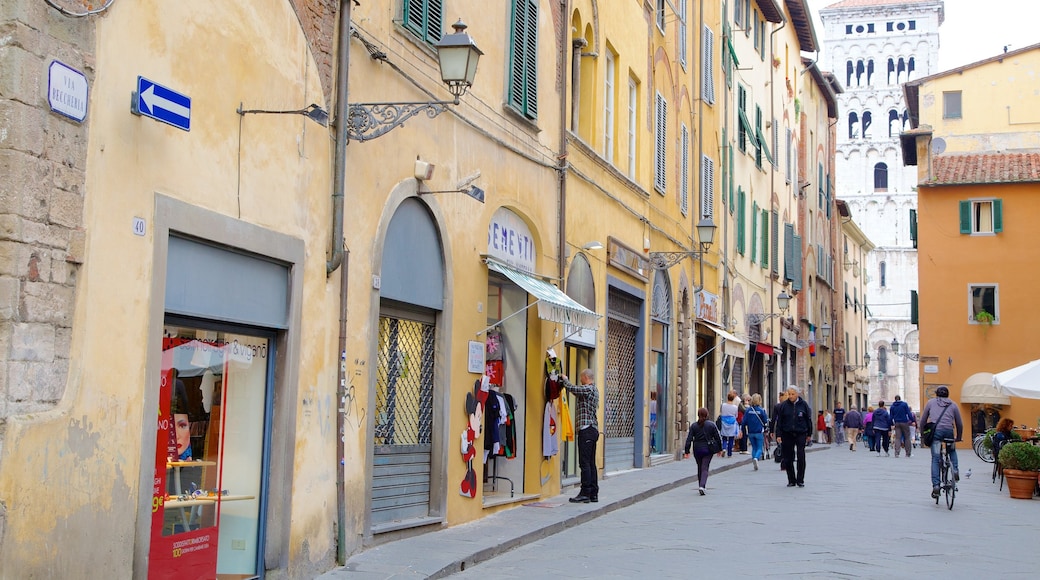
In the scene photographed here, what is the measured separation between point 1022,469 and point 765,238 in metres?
18.4

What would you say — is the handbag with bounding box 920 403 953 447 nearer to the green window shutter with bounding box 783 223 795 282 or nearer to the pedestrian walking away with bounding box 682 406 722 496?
the pedestrian walking away with bounding box 682 406 722 496

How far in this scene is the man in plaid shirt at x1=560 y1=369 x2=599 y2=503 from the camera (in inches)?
561

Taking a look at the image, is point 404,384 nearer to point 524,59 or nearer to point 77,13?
point 524,59

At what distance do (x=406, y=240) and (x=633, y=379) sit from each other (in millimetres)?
10432

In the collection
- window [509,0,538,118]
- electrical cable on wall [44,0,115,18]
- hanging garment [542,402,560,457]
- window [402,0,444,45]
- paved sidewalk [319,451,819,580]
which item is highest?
window [509,0,538,118]

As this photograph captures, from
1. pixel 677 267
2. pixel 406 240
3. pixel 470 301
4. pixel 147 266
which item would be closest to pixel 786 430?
pixel 677 267

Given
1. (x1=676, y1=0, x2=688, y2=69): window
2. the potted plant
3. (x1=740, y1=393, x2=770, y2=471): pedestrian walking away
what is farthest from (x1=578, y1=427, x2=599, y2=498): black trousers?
(x1=676, y1=0, x2=688, y2=69): window

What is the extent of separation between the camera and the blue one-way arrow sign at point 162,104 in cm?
667

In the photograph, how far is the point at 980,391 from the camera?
123 feet

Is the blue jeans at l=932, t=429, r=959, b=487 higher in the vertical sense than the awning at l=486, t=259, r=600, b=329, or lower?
lower

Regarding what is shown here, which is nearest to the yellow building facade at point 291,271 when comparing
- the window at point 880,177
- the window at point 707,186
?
the window at point 707,186

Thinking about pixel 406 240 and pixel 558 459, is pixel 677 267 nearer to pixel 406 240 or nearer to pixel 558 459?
pixel 558 459

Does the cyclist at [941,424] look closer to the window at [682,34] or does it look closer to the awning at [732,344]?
the awning at [732,344]

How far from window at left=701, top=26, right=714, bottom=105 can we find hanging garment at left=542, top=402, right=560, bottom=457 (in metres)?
12.9
